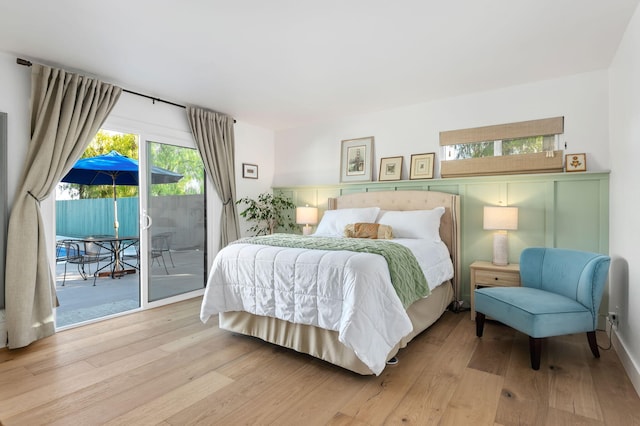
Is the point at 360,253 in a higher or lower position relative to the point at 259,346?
higher

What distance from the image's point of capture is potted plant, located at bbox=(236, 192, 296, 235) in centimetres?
503

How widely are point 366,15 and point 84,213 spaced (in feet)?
22.7

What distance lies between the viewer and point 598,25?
7.87 feet

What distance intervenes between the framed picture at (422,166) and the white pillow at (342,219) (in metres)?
0.66

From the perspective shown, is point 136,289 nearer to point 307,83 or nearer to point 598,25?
point 307,83

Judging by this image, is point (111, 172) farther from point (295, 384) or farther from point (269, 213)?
point (295, 384)

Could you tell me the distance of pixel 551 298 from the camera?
2.52 m

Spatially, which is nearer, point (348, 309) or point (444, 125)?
point (348, 309)

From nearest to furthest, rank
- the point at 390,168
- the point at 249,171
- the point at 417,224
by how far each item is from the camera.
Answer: the point at 417,224
the point at 390,168
the point at 249,171

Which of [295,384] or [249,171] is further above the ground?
[249,171]

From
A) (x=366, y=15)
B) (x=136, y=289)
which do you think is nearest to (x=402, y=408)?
(x=366, y=15)

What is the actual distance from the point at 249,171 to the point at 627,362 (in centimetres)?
459

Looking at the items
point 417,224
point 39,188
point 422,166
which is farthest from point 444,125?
point 39,188

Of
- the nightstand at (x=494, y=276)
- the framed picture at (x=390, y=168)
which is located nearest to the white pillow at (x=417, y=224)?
the nightstand at (x=494, y=276)
